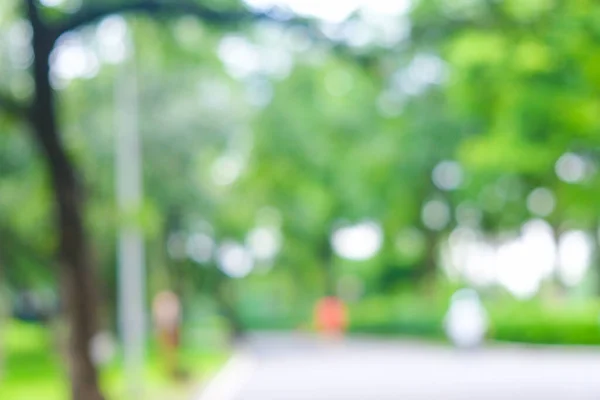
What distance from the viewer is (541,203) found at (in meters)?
40.8

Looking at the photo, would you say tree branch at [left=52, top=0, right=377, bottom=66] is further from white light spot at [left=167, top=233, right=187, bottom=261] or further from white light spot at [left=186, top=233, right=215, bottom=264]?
white light spot at [left=186, top=233, right=215, bottom=264]

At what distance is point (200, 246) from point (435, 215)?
17073 mm

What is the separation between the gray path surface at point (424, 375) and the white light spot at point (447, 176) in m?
9.96

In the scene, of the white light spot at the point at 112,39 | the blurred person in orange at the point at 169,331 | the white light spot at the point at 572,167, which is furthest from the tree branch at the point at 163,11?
the white light spot at the point at 572,167

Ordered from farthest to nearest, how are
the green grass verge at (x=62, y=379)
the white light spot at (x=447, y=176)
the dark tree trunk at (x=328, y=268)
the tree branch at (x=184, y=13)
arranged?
the dark tree trunk at (x=328, y=268) < the white light spot at (x=447, y=176) < the green grass verge at (x=62, y=379) < the tree branch at (x=184, y=13)

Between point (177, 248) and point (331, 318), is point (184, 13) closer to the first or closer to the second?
point (177, 248)

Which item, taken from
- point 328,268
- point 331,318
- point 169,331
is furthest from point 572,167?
point 328,268

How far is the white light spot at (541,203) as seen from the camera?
40.0 m

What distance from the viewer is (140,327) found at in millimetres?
17906

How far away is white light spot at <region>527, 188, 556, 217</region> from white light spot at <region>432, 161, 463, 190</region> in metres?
2.78

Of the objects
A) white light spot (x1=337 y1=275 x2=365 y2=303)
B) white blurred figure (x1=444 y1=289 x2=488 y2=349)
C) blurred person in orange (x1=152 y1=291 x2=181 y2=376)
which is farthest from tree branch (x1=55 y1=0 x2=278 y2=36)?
white light spot (x1=337 y1=275 x2=365 y2=303)

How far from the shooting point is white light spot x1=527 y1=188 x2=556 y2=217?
40.0m

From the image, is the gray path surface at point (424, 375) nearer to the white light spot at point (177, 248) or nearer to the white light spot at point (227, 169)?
the white light spot at point (177, 248)

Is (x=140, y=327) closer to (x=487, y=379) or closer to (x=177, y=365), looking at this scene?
(x=177, y=365)
